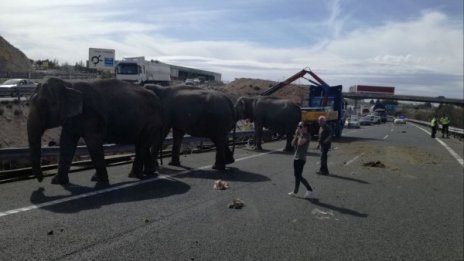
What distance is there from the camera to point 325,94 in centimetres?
3167

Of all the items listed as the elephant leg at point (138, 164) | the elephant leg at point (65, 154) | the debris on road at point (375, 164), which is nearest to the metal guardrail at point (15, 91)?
the elephant leg at point (138, 164)

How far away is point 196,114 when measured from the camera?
570 inches

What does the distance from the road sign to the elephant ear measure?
170 feet

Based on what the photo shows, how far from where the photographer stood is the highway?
22.6 ft

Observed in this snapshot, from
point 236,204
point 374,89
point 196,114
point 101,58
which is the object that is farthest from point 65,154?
point 374,89

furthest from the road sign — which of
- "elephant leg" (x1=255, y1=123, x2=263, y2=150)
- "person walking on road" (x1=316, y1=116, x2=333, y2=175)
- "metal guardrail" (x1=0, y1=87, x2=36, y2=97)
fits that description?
"person walking on road" (x1=316, y1=116, x2=333, y2=175)

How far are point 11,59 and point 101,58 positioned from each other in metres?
14.6

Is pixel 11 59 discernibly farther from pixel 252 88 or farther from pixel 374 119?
pixel 374 119

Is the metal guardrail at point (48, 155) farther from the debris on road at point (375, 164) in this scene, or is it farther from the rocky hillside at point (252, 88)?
the rocky hillside at point (252, 88)

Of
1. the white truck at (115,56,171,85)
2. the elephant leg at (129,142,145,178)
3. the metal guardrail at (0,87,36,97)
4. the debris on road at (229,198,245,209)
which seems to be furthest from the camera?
the white truck at (115,56,171,85)

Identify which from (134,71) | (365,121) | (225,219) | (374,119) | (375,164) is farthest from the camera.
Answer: (374,119)

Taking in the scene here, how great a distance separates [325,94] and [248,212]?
75.7 ft

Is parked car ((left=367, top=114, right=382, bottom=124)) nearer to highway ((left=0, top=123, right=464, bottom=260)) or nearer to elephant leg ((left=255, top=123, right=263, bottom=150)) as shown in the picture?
elephant leg ((left=255, top=123, right=263, bottom=150))

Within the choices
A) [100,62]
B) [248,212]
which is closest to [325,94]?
[248,212]
